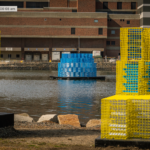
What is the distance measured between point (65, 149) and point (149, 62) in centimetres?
356

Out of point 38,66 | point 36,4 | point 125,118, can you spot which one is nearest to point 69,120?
point 125,118

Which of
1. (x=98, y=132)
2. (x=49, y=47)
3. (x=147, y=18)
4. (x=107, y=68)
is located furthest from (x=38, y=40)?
(x=98, y=132)

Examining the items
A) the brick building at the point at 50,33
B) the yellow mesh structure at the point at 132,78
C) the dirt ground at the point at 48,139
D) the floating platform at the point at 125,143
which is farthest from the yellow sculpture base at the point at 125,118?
the brick building at the point at 50,33

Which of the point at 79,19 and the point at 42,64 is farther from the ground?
the point at 79,19

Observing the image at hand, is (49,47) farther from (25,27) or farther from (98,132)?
(98,132)

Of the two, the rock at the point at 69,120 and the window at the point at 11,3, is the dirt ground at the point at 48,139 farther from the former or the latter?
the window at the point at 11,3

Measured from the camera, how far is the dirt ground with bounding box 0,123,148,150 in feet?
26.9

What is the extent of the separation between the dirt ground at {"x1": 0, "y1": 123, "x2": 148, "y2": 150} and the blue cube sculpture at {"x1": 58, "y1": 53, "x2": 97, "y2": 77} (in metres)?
37.3

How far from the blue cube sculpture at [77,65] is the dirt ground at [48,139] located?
3725cm

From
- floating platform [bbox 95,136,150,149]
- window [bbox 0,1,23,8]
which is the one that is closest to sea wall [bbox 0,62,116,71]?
window [bbox 0,1,23,8]

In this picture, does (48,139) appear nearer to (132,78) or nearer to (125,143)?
(125,143)

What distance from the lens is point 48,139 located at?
9195 mm

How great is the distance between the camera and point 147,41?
34.3 ft

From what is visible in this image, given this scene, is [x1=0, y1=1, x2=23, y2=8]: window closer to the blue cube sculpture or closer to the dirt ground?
the blue cube sculpture
